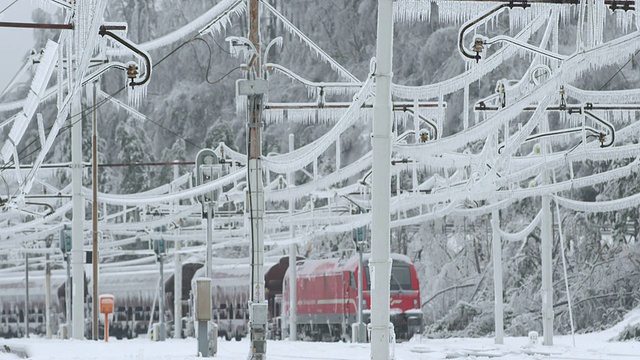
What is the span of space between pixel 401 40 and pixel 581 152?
34.4 m

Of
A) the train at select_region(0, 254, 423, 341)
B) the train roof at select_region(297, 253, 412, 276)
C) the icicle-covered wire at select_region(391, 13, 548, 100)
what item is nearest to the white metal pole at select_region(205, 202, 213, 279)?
the icicle-covered wire at select_region(391, 13, 548, 100)

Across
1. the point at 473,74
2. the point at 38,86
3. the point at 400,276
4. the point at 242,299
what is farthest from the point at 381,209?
the point at 242,299

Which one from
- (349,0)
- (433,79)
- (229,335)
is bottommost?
(229,335)

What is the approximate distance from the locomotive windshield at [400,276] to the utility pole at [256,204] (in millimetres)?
19779

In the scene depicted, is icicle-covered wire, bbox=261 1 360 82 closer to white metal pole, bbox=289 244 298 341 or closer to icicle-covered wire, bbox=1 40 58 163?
icicle-covered wire, bbox=1 40 58 163

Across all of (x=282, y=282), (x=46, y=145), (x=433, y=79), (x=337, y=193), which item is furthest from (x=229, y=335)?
(x=46, y=145)

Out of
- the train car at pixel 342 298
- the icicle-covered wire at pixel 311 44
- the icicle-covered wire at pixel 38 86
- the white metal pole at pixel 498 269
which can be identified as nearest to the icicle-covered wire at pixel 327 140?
the icicle-covered wire at pixel 311 44

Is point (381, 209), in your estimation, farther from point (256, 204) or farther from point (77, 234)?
point (77, 234)

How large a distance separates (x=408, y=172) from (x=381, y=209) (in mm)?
36449

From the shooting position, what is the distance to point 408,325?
39.4 meters

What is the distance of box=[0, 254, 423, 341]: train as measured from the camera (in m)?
40.6

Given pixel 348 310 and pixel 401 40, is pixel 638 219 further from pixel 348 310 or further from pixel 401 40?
pixel 401 40

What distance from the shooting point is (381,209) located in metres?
17.4

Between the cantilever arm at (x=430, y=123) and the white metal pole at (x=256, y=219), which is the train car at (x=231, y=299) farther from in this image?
the white metal pole at (x=256, y=219)
